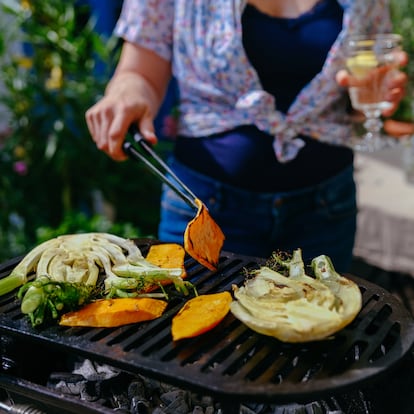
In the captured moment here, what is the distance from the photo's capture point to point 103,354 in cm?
126

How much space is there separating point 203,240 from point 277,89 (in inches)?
30.6

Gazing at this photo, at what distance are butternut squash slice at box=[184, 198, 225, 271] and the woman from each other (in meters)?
0.48

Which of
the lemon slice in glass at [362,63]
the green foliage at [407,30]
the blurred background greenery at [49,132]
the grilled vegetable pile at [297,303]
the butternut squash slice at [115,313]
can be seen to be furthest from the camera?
the green foliage at [407,30]

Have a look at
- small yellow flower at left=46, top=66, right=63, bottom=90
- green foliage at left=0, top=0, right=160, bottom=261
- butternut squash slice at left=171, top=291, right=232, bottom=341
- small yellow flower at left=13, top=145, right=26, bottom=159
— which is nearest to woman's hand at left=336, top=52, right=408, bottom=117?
butternut squash slice at left=171, top=291, right=232, bottom=341

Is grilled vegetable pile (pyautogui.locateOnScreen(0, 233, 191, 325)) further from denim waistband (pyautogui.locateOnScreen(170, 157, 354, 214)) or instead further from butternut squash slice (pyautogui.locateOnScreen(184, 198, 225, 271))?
denim waistband (pyautogui.locateOnScreen(170, 157, 354, 214))

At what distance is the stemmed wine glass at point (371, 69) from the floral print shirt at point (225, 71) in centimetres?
5

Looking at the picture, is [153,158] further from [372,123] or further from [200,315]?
[372,123]

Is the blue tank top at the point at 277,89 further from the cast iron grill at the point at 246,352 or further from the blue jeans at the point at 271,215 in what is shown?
the cast iron grill at the point at 246,352

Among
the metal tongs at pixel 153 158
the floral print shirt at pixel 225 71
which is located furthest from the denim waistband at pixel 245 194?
the metal tongs at pixel 153 158

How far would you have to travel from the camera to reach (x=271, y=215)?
83.1 inches

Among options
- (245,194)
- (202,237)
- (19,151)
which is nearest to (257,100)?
(245,194)

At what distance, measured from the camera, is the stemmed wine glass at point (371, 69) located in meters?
2.05

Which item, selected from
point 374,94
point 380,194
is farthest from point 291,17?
point 380,194

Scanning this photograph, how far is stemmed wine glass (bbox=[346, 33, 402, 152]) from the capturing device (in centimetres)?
205
